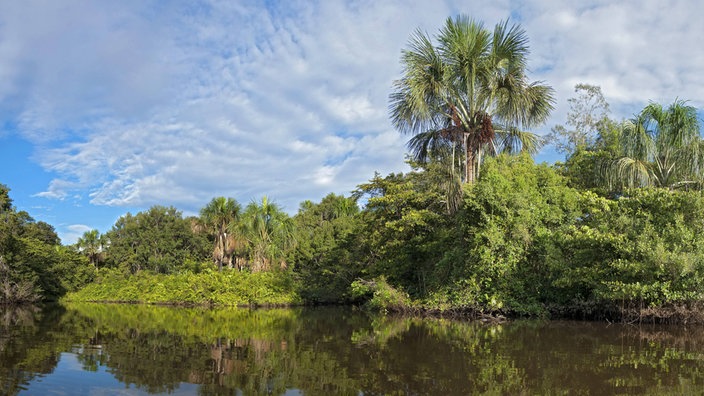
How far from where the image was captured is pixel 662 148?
A: 1830 centimetres

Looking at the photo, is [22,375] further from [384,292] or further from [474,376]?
[384,292]

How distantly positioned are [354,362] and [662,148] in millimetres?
16063

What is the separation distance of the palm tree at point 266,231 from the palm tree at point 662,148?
21.4 m

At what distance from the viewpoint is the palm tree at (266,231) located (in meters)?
33.2

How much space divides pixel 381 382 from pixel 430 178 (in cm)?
1751

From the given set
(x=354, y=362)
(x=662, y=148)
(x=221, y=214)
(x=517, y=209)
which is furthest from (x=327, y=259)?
(x=354, y=362)

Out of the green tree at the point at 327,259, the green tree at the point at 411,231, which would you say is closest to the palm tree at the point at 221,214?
the green tree at the point at 327,259

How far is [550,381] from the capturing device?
694 cm

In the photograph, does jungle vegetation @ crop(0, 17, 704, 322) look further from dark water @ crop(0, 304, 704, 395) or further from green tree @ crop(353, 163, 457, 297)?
dark water @ crop(0, 304, 704, 395)

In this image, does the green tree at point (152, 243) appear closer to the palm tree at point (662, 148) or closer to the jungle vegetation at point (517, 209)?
the jungle vegetation at point (517, 209)

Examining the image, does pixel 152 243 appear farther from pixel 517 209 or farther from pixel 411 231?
pixel 517 209

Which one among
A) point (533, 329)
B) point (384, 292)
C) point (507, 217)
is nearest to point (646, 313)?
point (533, 329)

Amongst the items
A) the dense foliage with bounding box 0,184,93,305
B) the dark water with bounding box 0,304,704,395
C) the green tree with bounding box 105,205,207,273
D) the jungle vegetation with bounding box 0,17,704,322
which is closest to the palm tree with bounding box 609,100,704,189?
the jungle vegetation with bounding box 0,17,704,322

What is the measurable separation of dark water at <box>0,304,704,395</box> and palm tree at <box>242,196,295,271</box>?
19.5 metres
